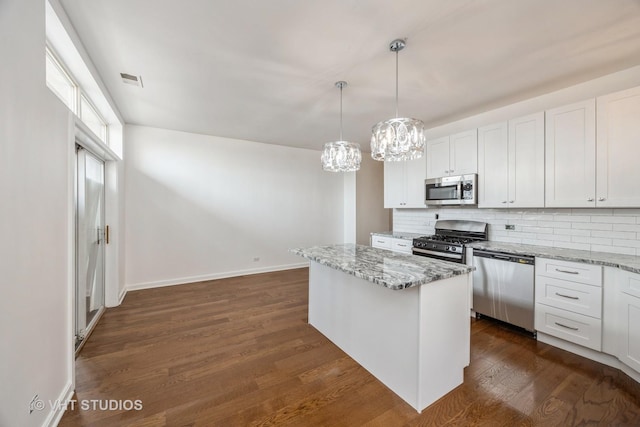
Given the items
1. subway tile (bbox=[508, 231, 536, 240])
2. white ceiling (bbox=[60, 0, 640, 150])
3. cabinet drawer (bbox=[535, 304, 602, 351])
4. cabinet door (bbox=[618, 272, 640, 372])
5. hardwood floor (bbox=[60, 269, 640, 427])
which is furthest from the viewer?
subway tile (bbox=[508, 231, 536, 240])

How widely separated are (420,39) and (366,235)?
4.64 meters

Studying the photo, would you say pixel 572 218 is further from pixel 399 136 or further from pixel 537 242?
pixel 399 136

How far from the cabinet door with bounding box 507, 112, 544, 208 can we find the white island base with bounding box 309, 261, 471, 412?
185 centimetres

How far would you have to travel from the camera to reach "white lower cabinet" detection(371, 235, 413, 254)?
3.92 m

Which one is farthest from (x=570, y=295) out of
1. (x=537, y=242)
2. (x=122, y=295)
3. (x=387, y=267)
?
(x=122, y=295)

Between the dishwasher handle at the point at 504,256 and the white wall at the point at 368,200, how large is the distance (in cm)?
317

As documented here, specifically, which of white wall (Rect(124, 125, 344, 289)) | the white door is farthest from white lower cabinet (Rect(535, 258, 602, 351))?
the white door

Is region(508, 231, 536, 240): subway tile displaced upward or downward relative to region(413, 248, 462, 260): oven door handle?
upward

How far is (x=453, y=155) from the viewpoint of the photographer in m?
3.67

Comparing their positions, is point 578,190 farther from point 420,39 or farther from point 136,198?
point 136,198

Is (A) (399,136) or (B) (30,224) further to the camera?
(A) (399,136)

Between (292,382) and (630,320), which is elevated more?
(630,320)

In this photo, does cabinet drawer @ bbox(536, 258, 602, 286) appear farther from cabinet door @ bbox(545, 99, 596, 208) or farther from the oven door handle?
the oven door handle

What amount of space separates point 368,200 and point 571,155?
3.91 metres
